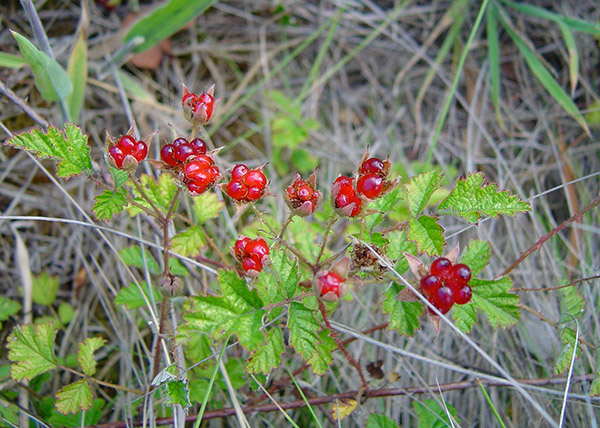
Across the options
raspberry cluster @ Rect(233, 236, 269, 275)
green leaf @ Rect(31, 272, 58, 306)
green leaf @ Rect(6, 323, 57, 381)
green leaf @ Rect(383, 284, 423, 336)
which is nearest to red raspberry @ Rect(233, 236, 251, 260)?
raspberry cluster @ Rect(233, 236, 269, 275)

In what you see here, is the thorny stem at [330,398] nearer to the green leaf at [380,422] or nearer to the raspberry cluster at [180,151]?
the green leaf at [380,422]

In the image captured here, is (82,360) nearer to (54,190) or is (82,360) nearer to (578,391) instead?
(54,190)

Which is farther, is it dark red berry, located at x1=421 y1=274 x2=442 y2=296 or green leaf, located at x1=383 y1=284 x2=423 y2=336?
green leaf, located at x1=383 y1=284 x2=423 y2=336

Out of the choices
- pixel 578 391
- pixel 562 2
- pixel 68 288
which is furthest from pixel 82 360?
pixel 562 2

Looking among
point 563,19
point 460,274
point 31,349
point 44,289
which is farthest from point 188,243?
point 563,19

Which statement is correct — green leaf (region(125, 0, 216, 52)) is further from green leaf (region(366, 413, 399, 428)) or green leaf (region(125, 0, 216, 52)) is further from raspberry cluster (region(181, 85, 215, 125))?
green leaf (region(366, 413, 399, 428))

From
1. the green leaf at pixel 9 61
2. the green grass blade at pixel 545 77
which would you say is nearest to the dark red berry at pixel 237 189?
the green leaf at pixel 9 61

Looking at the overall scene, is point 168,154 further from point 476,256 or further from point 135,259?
point 476,256
